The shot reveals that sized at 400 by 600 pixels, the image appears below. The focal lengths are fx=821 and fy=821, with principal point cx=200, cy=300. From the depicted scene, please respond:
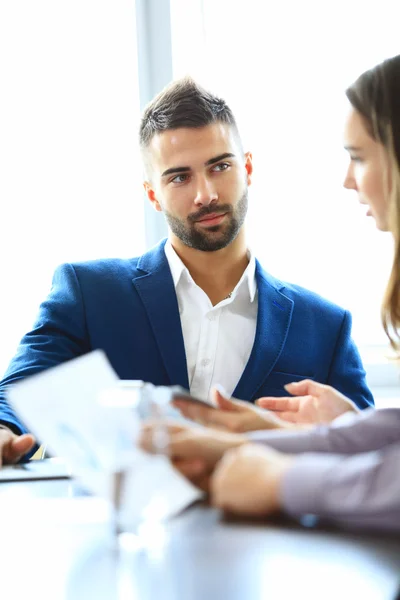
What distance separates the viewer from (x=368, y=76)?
1368mm

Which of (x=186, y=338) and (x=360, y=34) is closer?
(x=186, y=338)

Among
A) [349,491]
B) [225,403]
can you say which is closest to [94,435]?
[349,491]

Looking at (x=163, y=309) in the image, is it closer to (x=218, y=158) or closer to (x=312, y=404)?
(x=218, y=158)

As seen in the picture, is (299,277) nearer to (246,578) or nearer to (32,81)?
(32,81)

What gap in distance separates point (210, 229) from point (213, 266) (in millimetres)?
134

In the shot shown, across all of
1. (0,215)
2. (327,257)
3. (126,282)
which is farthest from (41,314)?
(327,257)

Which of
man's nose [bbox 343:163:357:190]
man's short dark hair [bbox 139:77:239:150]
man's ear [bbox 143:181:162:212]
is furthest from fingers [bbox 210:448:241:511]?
man's ear [bbox 143:181:162:212]

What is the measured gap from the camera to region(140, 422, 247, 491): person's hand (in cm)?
100

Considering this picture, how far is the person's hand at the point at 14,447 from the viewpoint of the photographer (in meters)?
1.48

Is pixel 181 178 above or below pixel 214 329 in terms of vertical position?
above

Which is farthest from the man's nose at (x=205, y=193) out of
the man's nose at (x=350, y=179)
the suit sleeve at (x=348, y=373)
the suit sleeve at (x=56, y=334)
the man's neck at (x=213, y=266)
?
the man's nose at (x=350, y=179)

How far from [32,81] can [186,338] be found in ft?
4.13

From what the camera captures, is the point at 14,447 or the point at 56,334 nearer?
the point at 14,447

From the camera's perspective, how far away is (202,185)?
2211mm
